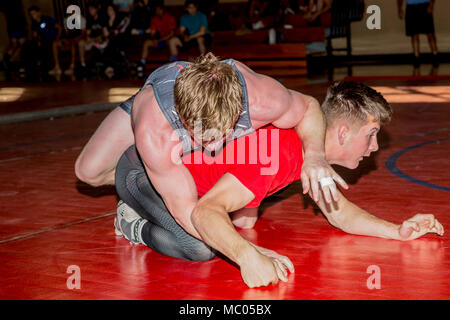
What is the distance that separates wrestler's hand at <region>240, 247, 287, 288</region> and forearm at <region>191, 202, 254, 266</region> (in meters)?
0.02

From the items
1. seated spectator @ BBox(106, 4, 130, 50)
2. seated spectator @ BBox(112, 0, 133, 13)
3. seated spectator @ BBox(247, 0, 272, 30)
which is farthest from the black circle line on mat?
seated spectator @ BBox(112, 0, 133, 13)

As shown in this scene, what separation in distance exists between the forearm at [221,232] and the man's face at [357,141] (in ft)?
1.93

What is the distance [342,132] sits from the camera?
2.34 m

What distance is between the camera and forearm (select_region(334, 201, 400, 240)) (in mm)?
2500

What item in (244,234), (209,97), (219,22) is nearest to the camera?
(209,97)

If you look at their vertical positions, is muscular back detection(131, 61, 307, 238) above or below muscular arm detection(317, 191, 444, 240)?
above

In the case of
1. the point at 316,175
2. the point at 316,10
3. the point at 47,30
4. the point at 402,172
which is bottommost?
the point at 402,172

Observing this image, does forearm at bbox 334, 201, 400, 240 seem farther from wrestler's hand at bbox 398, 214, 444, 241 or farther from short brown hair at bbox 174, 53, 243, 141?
short brown hair at bbox 174, 53, 243, 141

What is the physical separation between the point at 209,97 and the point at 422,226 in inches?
41.6

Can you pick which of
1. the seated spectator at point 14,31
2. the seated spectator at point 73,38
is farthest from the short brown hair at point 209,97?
the seated spectator at point 14,31

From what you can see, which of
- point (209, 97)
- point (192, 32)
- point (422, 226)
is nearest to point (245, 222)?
point (422, 226)

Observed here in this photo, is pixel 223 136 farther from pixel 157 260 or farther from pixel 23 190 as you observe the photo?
pixel 23 190

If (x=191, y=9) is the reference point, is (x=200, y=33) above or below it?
below

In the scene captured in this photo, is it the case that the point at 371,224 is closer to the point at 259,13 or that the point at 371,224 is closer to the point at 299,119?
the point at 299,119
